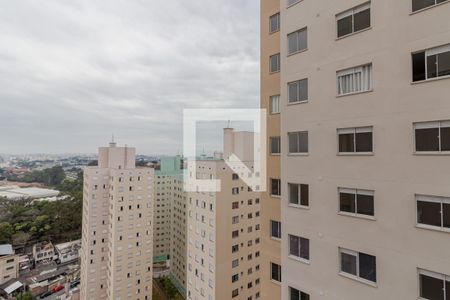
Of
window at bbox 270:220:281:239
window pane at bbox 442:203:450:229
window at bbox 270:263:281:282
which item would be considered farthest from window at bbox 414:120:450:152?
window at bbox 270:263:281:282

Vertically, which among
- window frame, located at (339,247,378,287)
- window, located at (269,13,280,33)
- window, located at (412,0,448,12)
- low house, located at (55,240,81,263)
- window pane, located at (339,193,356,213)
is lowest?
low house, located at (55,240,81,263)

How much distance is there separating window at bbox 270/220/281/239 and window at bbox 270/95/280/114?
2.26 metres

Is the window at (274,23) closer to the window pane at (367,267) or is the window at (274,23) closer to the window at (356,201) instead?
the window at (356,201)

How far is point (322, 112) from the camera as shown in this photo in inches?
155

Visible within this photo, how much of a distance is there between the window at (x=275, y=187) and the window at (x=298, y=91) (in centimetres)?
163

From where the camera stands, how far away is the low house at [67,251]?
21.8m

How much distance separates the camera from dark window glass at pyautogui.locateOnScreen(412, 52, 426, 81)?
120 inches

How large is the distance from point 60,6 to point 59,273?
20925 millimetres

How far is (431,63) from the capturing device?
2975 millimetres

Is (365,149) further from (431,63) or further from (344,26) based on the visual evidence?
(344,26)

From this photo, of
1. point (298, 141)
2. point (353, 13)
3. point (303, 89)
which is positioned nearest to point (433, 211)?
point (298, 141)

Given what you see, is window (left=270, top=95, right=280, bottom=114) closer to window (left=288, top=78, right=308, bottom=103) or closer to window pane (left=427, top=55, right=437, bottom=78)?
window (left=288, top=78, right=308, bottom=103)

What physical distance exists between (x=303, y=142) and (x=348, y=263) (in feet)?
6.50

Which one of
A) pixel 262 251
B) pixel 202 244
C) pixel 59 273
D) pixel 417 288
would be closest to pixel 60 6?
pixel 262 251
